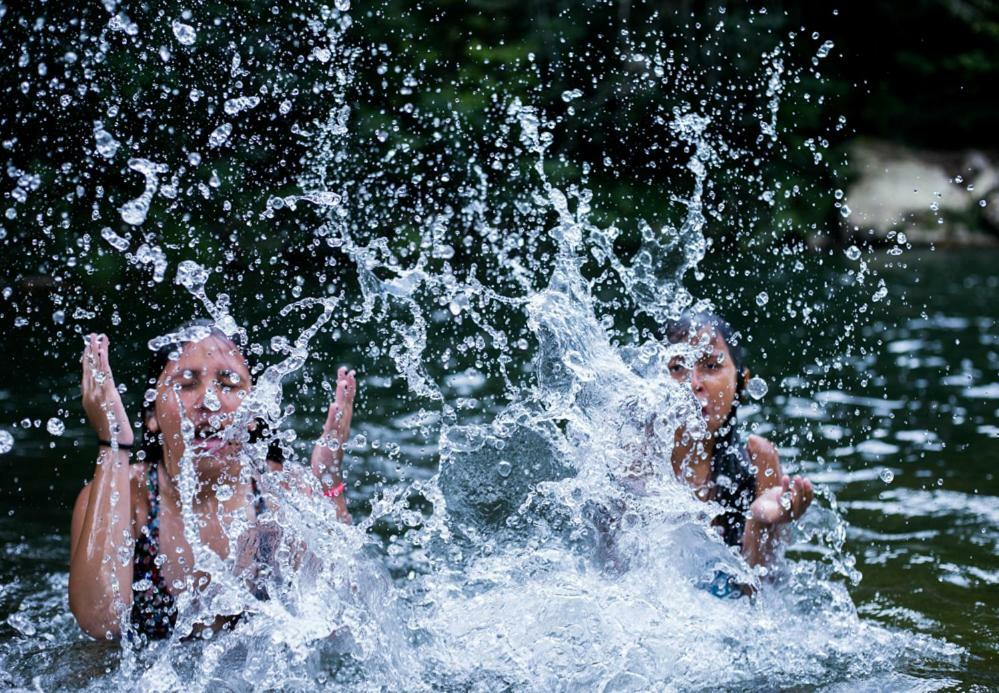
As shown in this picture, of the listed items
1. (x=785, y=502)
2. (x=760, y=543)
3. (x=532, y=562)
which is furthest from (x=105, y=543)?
(x=760, y=543)

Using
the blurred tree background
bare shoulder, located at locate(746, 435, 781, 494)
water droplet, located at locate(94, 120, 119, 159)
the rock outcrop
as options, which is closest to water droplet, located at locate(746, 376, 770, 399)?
bare shoulder, located at locate(746, 435, 781, 494)

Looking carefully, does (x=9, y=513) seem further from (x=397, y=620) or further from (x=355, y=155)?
(x=355, y=155)

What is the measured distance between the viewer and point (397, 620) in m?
3.77

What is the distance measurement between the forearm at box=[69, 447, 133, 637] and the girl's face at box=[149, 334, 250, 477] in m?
0.18

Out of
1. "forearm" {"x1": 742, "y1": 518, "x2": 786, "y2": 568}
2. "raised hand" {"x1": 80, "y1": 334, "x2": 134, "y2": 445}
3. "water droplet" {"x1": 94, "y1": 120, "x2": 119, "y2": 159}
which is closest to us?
"raised hand" {"x1": 80, "y1": 334, "x2": 134, "y2": 445}

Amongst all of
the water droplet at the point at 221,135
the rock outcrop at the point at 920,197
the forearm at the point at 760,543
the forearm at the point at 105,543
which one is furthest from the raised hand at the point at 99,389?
the rock outcrop at the point at 920,197

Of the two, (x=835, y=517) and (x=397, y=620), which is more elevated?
(x=835, y=517)

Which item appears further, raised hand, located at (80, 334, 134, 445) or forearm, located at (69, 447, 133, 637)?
forearm, located at (69, 447, 133, 637)

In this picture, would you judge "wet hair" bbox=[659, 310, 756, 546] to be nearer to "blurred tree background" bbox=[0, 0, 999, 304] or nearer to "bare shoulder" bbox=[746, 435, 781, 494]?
"bare shoulder" bbox=[746, 435, 781, 494]

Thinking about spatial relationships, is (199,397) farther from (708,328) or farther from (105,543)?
(708,328)

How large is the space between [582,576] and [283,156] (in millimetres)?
7363

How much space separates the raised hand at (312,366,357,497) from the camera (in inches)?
147

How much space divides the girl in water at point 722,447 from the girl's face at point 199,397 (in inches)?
66.9

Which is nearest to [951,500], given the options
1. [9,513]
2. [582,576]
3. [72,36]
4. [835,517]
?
[835,517]
